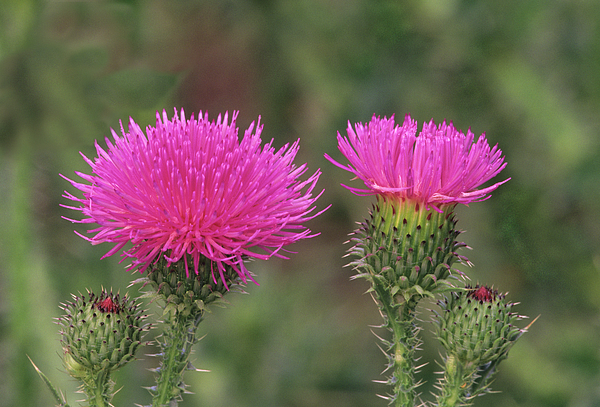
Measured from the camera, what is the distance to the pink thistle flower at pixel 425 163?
5.65 ft

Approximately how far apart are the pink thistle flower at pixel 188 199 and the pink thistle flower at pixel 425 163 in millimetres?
239

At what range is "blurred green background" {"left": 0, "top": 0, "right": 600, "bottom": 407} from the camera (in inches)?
130

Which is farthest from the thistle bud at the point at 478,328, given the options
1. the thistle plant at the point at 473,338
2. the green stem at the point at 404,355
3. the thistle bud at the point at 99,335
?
the thistle bud at the point at 99,335

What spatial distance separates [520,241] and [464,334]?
2839mm

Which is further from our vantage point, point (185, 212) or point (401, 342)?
point (401, 342)

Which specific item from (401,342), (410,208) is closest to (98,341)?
(401,342)

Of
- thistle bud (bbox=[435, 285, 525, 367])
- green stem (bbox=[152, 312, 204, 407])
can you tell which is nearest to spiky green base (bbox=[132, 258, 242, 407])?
green stem (bbox=[152, 312, 204, 407])

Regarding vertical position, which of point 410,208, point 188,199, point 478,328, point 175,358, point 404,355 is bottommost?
point 175,358

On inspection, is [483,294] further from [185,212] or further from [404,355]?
[185,212]

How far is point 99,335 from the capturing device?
5.27 ft

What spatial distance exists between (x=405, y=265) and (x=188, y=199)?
68 centimetres

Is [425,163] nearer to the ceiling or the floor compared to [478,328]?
nearer to the ceiling

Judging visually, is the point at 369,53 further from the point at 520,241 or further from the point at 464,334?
the point at 464,334

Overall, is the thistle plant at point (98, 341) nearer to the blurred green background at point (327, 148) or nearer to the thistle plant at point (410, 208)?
the thistle plant at point (410, 208)
